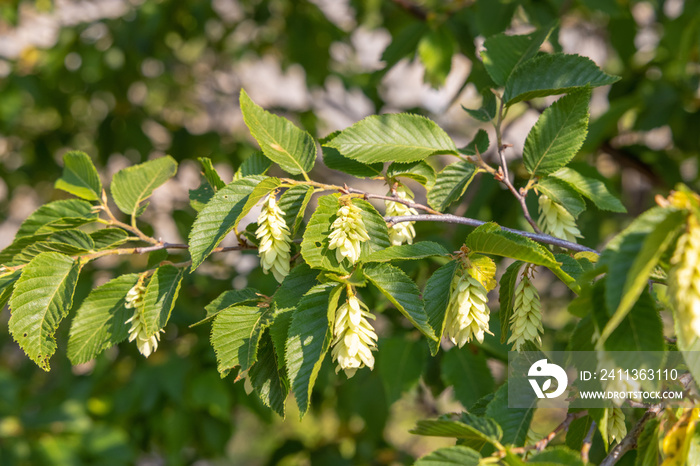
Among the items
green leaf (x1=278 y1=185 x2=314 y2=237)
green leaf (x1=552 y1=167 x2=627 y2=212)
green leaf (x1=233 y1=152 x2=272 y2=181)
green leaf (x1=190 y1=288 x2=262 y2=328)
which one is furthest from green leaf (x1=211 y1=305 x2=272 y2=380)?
green leaf (x1=552 y1=167 x2=627 y2=212)

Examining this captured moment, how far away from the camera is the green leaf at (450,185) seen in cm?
78

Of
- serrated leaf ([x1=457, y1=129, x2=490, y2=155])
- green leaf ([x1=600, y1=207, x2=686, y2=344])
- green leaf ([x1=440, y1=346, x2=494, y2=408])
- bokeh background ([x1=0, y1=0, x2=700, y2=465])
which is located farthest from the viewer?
bokeh background ([x1=0, y1=0, x2=700, y2=465])

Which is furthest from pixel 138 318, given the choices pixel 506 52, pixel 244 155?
pixel 244 155

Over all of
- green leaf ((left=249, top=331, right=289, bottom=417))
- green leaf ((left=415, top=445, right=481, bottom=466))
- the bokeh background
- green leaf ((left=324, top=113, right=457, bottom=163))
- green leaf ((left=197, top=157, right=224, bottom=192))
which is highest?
green leaf ((left=324, top=113, right=457, bottom=163))

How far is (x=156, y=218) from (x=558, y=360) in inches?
90.9

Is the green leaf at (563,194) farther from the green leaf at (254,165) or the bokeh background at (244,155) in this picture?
the green leaf at (254,165)

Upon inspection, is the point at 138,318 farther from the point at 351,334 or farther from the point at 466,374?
the point at 466,374

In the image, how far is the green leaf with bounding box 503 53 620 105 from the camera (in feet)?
2.44

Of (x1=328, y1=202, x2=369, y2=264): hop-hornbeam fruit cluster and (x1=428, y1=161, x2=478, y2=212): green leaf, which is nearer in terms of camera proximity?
(x1=328, y1=202, x2=369, y2=264): hop-hornbeam fruit cluster

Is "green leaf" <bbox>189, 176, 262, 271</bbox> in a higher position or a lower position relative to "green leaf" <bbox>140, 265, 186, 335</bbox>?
higher

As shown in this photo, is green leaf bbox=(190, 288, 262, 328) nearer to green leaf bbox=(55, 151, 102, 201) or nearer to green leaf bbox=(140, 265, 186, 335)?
green leaf bbox=(140, 265, 186, 335)

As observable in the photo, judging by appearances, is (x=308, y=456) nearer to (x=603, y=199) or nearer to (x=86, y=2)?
(x=603, y=199)

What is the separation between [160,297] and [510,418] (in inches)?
19.2

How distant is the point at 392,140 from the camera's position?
78 cm
